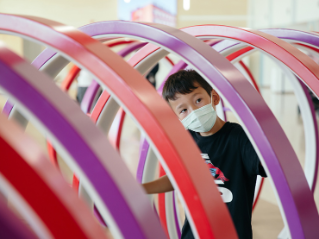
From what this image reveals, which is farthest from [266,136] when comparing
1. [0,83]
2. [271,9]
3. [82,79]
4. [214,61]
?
[271,9]

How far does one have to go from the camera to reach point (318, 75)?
1000 mm

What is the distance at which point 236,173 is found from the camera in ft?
3.82

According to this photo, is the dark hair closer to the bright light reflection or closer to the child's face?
the child's face

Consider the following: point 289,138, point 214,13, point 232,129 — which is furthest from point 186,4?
point 232,129

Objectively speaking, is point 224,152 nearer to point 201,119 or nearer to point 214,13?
point 201,119

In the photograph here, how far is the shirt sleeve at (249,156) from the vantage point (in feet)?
3.63

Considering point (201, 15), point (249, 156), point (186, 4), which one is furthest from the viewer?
point (201, 15)

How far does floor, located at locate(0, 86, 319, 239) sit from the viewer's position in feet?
7.46

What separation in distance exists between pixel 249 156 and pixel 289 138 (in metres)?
3.56

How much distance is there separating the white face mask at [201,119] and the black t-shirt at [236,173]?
Answer: 0.24ft

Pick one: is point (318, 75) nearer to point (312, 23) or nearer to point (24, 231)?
point (24, 231)

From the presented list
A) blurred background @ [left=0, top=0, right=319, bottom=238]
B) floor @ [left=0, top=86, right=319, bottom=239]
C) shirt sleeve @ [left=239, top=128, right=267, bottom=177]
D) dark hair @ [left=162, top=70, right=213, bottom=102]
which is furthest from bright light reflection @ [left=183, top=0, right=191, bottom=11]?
shirt sleeve @ [left=239, top=128, right=267, bottom=177]

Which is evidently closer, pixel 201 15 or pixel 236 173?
pixel 236 173

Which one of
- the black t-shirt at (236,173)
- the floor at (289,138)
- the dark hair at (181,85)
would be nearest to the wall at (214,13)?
the floor at (289,138)
